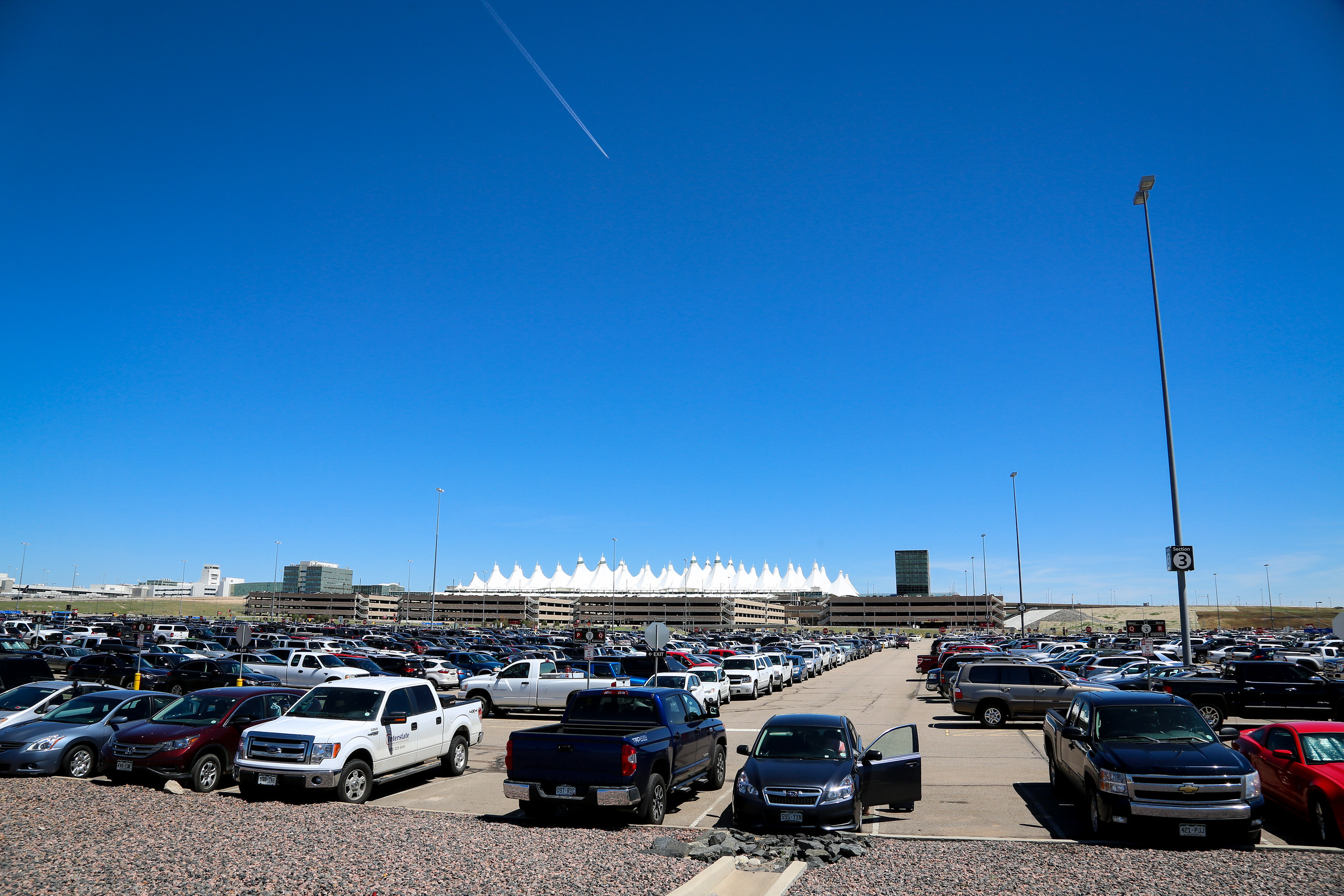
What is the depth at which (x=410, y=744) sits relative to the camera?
14141 mm

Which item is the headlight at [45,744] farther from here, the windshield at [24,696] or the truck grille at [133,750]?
the windshield at [24,696]

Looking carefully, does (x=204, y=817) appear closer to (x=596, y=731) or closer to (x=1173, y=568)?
(x=596, y=731)

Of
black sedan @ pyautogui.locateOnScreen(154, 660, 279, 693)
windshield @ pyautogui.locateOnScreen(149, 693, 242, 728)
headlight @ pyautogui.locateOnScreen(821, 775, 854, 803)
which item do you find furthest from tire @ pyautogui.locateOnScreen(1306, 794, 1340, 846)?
black sedan @ pyautogui.locateOnScreen(154, 660, 279, 693)

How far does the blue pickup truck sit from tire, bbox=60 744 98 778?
8.26 metres

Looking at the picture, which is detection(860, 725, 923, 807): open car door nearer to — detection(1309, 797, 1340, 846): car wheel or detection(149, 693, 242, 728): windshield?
detection(1309, 797, 1340, 846): car wheel

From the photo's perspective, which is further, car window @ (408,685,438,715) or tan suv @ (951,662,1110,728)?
tan suv @ (951,662,1110,728)

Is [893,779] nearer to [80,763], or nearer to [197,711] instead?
[197,711]

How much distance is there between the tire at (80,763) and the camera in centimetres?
1452

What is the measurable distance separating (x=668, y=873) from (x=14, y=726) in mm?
12995

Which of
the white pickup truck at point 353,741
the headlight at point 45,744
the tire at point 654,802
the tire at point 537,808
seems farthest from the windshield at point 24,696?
the tire at point 654,802

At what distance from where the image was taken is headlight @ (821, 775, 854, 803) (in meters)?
10.4

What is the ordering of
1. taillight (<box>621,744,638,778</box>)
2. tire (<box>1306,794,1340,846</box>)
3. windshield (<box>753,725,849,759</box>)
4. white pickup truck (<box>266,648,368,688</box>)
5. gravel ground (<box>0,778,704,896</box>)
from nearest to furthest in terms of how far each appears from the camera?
1. gravel ground (<box>0,778,704,896</box>)
2. tire (<box>1306,794,1340,846</box>)
3. taillight (<box>621,744,638,778</box>)
4. windshield (<box>753,725,849,759</box>)
5. white pickup truck (<box>266,648,368,688</box>)

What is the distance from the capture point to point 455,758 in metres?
15.6

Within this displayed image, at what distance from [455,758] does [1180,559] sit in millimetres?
19283
